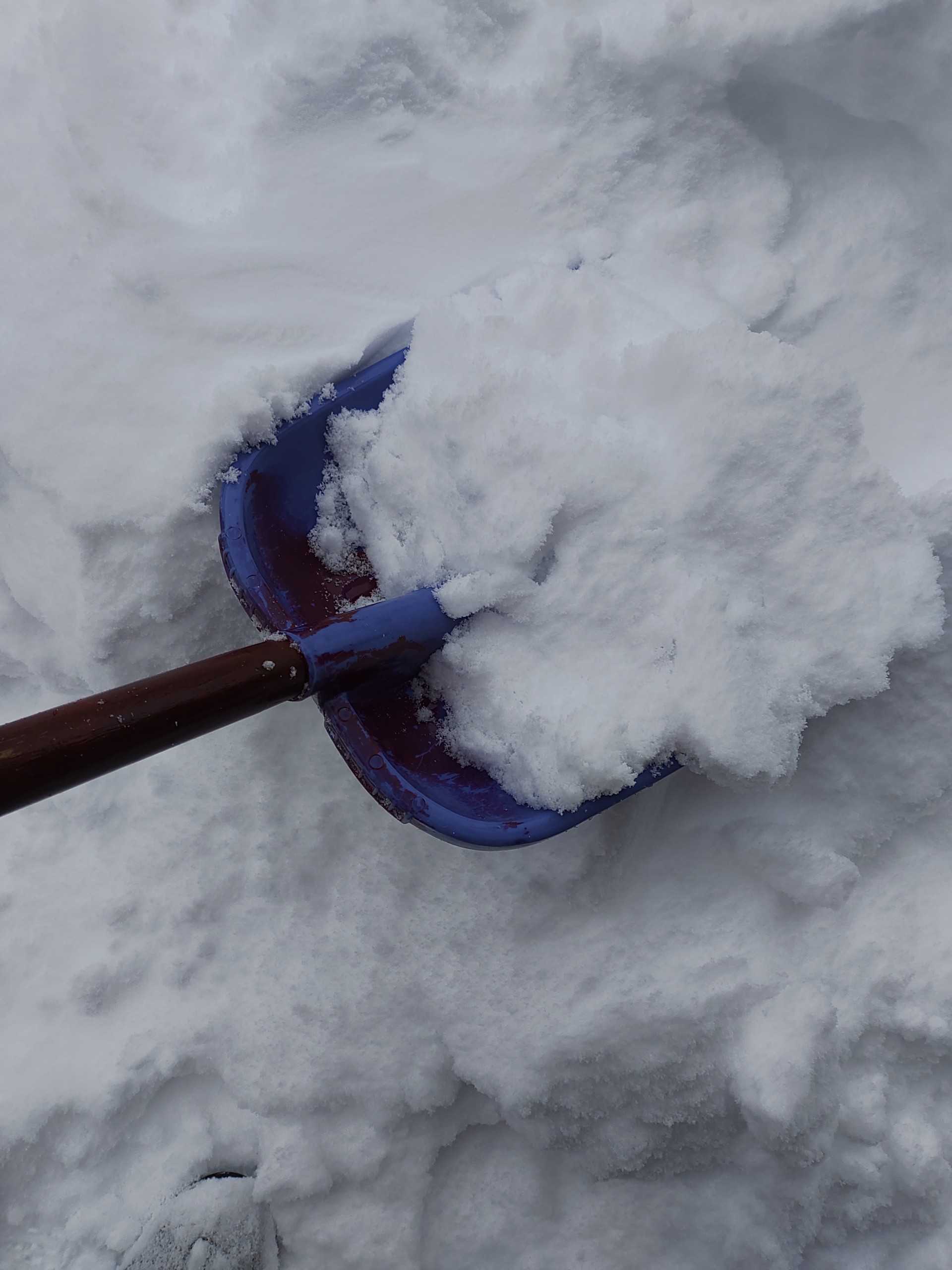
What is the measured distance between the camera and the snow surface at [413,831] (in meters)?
1.01

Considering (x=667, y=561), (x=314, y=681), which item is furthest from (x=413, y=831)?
(x=667, y=561)

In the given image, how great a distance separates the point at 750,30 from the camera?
1089 millimetres

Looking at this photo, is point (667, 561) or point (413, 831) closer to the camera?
point (667, 561)

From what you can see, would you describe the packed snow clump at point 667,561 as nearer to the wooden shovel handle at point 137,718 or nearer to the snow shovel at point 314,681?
the snow shovel at point 314,681

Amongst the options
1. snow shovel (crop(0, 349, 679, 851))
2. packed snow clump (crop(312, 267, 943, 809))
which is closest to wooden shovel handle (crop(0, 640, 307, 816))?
snow shovel (crop(0, 349, 679, 851))

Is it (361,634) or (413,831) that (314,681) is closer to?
(361,634)

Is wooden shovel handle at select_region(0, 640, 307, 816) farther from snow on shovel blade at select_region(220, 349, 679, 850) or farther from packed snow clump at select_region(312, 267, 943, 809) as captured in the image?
packed snow clump at select_region(312, 267, 943, 809)

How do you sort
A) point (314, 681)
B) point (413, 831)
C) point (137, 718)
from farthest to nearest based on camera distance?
point (413, 831) → point (314, 681) → point (137, 718)

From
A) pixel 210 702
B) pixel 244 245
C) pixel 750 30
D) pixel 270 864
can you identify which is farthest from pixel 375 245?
pixel 270 864

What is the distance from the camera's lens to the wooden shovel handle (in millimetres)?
685

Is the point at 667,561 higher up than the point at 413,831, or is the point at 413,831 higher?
the point at 667,561

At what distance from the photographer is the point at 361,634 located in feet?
2.99

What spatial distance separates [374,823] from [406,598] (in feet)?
0.95

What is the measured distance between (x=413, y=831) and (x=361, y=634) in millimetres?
284
